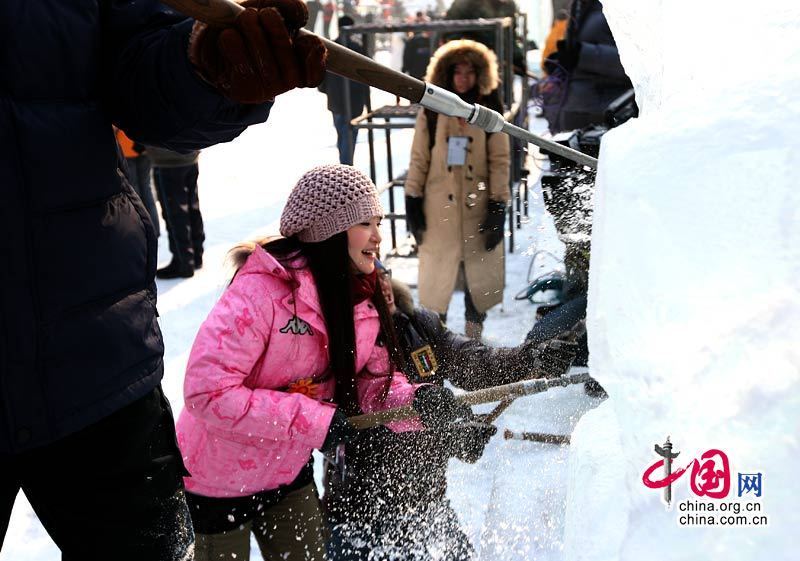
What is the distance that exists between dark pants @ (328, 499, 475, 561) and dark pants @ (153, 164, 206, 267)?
424cm

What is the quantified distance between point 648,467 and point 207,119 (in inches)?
32.5

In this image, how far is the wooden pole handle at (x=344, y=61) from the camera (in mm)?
1160

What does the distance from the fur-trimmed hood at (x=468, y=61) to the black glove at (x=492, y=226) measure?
2.12ft

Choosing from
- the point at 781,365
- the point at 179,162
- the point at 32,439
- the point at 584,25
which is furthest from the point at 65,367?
the point at 584,25

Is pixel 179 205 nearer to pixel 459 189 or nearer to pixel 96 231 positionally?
pixel 459 189

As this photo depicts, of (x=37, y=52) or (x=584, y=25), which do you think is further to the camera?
(x=584, y=25)

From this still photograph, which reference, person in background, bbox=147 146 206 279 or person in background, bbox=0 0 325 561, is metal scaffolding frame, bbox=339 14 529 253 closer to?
person in background, bbox=147 146 206 279

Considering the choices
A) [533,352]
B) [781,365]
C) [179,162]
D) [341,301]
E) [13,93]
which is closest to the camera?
[781,365]

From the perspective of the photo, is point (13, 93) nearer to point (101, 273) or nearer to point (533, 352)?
point (101, 273)

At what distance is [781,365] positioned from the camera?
37.4 inches

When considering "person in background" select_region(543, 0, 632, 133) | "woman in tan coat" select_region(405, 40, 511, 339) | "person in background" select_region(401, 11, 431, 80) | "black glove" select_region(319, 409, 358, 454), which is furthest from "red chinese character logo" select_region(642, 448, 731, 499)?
"person in background" select_region(401, 11, 431, 80)

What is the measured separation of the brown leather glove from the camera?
1165 millimetres

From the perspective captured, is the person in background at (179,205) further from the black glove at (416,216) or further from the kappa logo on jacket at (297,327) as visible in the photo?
the kappa logo on jacket at (297,327)

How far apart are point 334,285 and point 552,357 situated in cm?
102
